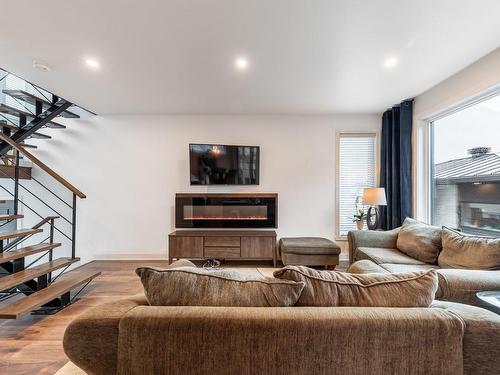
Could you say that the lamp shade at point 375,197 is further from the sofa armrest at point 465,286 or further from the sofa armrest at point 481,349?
the sofa armrest at point 481,349

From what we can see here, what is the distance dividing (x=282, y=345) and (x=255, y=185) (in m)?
3.70

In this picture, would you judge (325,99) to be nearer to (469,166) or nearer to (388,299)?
(469,166)

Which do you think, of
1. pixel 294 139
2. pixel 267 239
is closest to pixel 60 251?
pixel 267 239

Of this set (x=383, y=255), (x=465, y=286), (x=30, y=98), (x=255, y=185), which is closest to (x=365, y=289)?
(x=465, y=286)

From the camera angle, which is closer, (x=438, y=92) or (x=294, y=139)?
(x=438, y=92)

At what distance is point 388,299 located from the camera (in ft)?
3.59

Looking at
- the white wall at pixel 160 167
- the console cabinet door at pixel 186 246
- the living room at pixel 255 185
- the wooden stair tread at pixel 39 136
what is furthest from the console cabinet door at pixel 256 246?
the wooden stair tread at pixel 39 136

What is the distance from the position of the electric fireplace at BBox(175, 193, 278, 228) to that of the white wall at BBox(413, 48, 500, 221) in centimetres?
221

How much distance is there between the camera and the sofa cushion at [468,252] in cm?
219

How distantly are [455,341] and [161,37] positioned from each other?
9.06 feet

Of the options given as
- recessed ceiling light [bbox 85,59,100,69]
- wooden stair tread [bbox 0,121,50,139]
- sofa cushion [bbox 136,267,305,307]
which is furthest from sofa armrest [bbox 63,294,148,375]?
wooden stair tread [bbox 0,121,50,139]

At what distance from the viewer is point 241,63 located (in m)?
2.77

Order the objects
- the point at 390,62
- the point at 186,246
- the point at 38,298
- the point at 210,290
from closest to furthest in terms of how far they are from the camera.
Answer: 1. the point at 210,290
2. the point at 38,298
3. the point at 390,62
4. the point at 186,246

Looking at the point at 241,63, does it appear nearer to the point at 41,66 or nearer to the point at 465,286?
the point at 41,66
